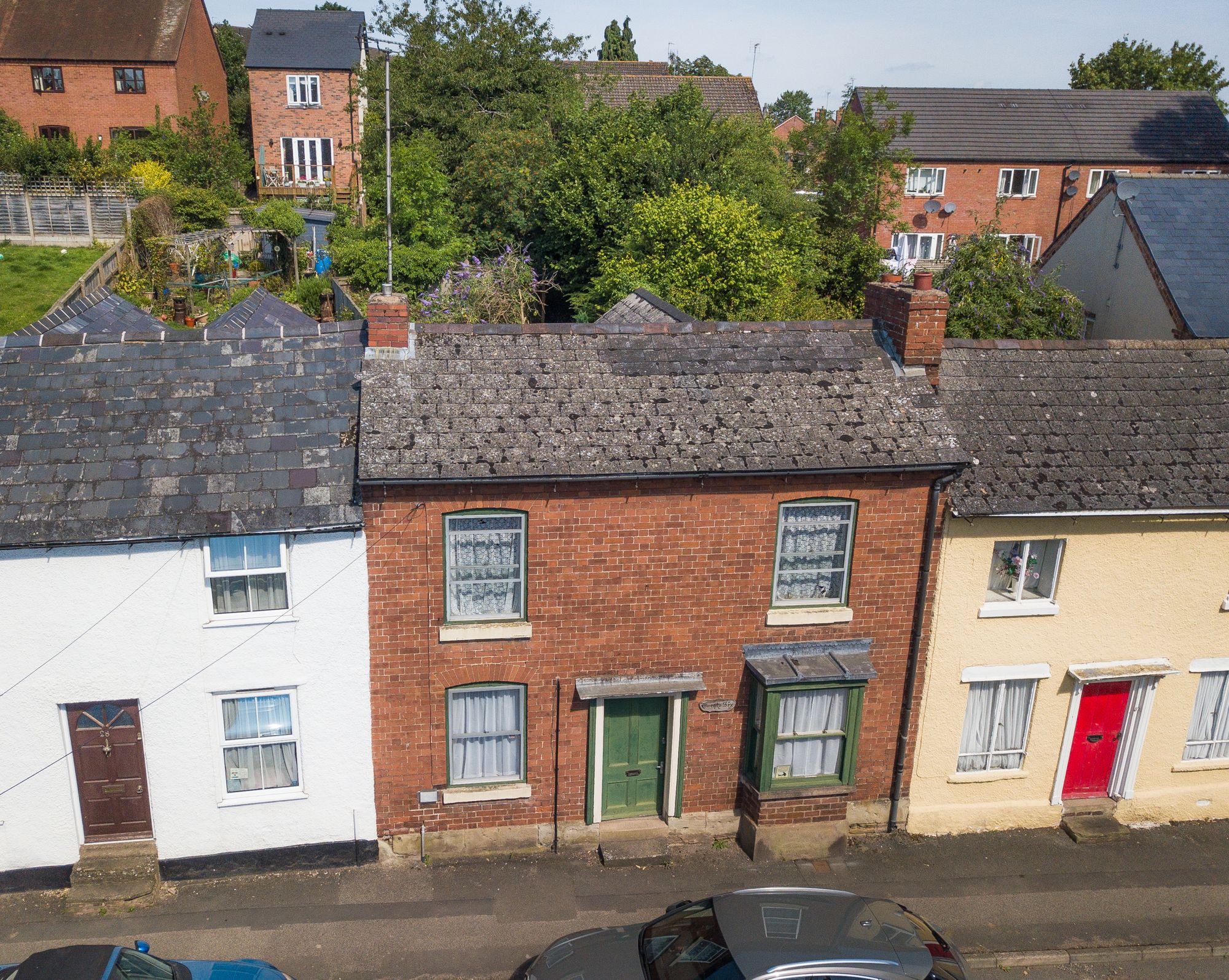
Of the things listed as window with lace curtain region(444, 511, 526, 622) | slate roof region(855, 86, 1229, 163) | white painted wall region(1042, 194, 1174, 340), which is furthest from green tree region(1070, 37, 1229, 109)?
window with lace curtain region(444, 511, 526, 622)

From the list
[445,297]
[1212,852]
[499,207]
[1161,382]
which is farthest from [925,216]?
[1212,852]

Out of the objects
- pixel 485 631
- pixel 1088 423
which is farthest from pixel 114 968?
pixel 1088 423

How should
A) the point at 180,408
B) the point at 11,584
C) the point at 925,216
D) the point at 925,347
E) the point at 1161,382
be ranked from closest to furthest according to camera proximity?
the point at 11,584, the point at 180,408, the point at 925,347, the point at 1161,382, the point at 925,216

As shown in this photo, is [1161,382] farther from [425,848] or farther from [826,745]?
[425,848]

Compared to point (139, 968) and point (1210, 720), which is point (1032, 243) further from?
point (139, 968)

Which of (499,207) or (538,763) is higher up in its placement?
(499,207)

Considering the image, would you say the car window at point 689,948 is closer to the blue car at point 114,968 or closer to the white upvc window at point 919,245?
the blue car at point 114,968
